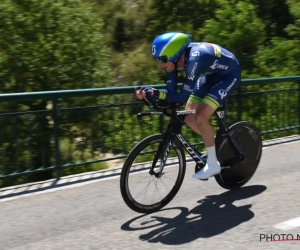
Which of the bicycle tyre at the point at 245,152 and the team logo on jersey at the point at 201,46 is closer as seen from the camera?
the team logo on jersey at the point at 201,46

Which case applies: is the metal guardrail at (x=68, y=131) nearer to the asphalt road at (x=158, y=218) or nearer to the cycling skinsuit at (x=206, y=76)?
the asphalt road at (x=158, y=218)

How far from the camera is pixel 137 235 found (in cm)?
512

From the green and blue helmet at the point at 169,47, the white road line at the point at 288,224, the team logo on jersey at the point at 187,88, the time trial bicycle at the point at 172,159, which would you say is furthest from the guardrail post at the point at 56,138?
the white road line at the point at 288,224

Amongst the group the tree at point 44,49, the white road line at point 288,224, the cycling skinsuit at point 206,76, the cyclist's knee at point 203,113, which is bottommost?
the tree at point 44,49

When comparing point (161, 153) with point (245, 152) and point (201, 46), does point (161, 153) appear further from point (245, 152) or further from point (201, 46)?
point (245, 152)

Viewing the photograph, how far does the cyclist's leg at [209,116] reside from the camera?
5.78 metres

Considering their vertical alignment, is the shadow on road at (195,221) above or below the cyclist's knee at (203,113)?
below

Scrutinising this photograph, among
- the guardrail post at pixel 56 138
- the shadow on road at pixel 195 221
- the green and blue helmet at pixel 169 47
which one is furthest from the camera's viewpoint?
the guardrail post at pixel 56 138

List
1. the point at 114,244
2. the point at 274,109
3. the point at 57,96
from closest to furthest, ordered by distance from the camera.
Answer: the point at 114,244, the point at 57,96, the point at 274,109

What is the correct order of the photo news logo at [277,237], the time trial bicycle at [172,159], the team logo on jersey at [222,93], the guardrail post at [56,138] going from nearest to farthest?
1. the photo news logo at [277,237]
2. the time trial bicycle at [172,159]
3. the team logo on jersey at [222,93]
4. the guardrail post at [56,138]

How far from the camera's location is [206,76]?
612 centimetres

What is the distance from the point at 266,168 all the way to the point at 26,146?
11.1 ft

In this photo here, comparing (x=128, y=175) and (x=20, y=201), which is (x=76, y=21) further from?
(x=128, y=175)

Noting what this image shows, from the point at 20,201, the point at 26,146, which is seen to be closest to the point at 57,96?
the point at 26,146
